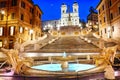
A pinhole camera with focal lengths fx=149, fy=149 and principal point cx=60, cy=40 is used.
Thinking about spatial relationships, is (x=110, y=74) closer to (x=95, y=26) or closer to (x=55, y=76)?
(x=55, y=76)

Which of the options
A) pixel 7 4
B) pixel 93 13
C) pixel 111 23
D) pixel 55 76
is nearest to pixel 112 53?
pixel 55 76

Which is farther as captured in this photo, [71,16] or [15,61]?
[71,16]

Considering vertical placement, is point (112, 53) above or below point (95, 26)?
below

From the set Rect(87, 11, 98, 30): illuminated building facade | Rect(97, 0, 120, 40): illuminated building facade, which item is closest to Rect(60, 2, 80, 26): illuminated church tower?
Rect(87, 11, 98, 30): illuminated building facade

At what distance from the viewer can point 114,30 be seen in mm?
34781

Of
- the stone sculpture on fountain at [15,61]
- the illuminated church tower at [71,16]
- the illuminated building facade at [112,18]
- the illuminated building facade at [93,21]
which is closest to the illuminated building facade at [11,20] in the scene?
the illuminated building facade at [112,18]

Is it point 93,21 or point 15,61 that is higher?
point 93,21

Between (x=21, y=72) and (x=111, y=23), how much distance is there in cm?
3338

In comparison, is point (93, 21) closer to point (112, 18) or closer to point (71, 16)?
point (71, 16)

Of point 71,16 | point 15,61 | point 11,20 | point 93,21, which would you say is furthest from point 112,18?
point 71,16

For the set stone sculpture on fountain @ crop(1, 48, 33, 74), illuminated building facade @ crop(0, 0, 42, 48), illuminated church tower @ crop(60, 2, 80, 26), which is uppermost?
illuminated church tower @ crop(60, 2, 80, 26)

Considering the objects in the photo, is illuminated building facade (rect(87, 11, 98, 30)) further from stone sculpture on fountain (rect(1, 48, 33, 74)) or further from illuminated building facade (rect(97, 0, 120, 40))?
stone sculpture on fountain (rect(1, 48, 33, 74))

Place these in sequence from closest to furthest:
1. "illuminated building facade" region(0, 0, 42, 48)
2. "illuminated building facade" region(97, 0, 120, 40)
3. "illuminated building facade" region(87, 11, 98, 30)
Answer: "illuminated building facade" region(97, 0, 120, 40) < "illuminated building facade" region(0, 0, 42, 48) < "illuminated building facade" region(87, 11, 98, 30)

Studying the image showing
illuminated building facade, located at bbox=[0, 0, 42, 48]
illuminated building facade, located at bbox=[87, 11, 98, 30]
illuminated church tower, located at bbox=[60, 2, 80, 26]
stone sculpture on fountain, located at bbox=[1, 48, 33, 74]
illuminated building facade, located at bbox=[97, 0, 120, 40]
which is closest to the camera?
stone sculpture on fountain, located at bbox=[1, 48, 33, 74]
